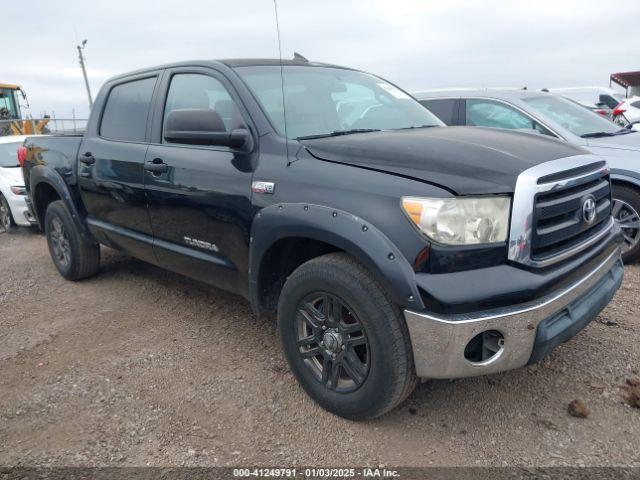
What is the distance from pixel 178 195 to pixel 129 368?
1118mm

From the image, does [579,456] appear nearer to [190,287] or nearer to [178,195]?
[178,195]

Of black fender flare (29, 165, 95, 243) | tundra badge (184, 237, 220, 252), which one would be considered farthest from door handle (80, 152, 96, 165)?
tundra badge (184, 237, 220, 252)

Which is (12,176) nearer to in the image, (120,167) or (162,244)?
(120,167)

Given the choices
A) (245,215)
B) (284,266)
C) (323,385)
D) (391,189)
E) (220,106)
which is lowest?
(323,385)

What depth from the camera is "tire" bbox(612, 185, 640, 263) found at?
4.69 m

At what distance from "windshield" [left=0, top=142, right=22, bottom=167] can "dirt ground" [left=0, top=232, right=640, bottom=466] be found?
5204 mm

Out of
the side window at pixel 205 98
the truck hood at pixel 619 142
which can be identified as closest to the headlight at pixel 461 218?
the side window at pixel 205 98

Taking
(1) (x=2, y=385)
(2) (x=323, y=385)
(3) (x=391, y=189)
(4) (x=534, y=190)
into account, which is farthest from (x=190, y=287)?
(4) (x=534, y=190)

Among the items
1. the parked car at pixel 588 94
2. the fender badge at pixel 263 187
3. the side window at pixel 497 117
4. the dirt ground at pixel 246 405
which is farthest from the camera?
the parked car at pixel 588 94

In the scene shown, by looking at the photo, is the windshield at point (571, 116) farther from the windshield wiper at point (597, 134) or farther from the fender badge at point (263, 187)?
the fender badge at point (263, 187)

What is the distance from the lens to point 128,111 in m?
4.12

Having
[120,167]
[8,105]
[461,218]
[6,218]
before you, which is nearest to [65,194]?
[120,167]

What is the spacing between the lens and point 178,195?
3352 millimetres

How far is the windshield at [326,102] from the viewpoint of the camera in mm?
3070
